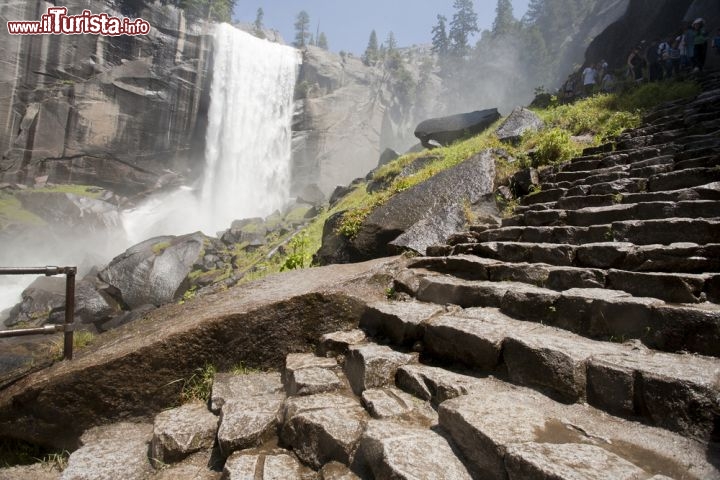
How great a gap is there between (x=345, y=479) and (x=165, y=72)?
34.8 metres

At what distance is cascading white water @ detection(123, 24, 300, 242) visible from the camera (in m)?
31.2

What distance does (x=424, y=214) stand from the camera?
21.9 ft

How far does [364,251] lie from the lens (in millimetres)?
6785

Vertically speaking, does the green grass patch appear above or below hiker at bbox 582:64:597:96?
below

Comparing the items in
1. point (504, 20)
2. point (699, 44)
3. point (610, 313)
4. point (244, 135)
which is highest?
point (504, 20)

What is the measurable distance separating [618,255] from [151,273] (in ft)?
51.2

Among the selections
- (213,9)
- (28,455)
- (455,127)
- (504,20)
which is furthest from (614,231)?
(504,20)

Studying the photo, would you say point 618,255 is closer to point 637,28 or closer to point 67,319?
point 67,319

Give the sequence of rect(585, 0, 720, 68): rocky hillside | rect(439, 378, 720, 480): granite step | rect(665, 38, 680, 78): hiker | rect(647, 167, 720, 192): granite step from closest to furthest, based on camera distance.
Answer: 1. rect(439, 378, 720, 480): granite step
2. rect(647, 167, 720, 192): granite step
3. rect(665, 38, 680, 78): hiker
4. rect(585, 0, 720, 68): rocky hillside

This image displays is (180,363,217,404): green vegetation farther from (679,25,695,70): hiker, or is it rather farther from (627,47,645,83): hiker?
(627,47,645,83): hiker

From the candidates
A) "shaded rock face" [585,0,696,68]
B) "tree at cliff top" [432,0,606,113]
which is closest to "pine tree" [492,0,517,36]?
"tree at cliff top" [432,0,606,113]

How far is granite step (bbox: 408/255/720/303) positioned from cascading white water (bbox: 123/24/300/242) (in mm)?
27660

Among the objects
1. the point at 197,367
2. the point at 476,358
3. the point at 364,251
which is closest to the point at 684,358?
the point at 476,358

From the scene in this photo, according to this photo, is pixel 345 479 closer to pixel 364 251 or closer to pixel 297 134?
pixel 364 251
